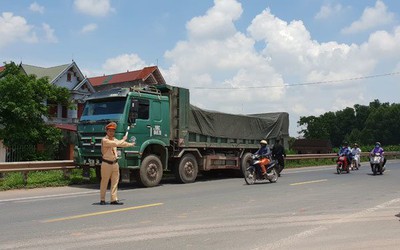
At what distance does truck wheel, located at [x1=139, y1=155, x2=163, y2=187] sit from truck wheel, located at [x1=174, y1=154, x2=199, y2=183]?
1.27 metres

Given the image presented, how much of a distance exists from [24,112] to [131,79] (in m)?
24.0

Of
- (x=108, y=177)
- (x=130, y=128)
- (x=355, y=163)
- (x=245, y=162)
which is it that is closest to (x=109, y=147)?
(x=108, y=177)

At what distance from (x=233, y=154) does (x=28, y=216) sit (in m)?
11.0

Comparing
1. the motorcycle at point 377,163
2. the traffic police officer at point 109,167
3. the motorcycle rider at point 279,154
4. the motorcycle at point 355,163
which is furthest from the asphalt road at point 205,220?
the motorcycle at point 355,163

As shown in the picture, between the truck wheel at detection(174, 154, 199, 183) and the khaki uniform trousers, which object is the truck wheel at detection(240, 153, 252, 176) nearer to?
the truck wheel at detection(174, 154, 199, 183)

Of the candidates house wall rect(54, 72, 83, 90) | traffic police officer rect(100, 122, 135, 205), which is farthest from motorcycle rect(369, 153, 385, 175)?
house wall rect(54, 72, 83, 90)

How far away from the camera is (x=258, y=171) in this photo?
1537 centimetres

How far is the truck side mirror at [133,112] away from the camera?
13469mm

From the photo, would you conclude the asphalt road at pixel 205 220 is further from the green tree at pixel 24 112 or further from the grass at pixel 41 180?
the green tree at pixel 24 112

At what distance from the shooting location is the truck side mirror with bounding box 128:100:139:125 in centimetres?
1347

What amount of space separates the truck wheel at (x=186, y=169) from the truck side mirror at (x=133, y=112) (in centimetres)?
288

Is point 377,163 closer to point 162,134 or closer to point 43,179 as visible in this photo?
point 162,134

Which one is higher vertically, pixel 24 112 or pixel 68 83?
pixel 68 83

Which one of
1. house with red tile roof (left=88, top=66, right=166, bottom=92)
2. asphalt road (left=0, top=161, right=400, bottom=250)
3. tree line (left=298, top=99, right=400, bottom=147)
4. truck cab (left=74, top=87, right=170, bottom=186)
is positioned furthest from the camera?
tree line (left=298, top=99, right=400, bottom=147)
